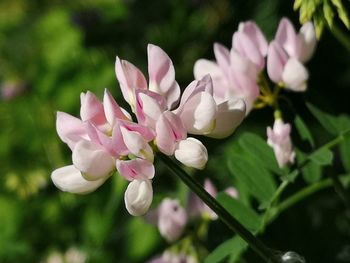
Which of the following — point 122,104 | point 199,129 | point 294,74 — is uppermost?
point 199,129

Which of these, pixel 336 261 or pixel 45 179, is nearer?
pixel 336 261

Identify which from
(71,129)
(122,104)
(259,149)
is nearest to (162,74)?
(71,129)

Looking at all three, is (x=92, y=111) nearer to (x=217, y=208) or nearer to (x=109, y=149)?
(x=109, y=149)

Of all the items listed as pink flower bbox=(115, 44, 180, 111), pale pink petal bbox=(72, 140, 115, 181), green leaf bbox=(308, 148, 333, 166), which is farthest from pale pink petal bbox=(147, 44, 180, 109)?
green leaf bbox=(308, 148, 333, 166)

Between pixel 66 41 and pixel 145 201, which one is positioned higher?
pixel 145 201

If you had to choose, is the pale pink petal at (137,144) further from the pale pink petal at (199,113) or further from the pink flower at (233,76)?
the pink flower at (233,76)

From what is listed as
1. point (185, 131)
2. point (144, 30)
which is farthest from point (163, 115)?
point (144, 30)

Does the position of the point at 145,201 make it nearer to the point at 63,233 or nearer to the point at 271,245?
the point at 271,245
